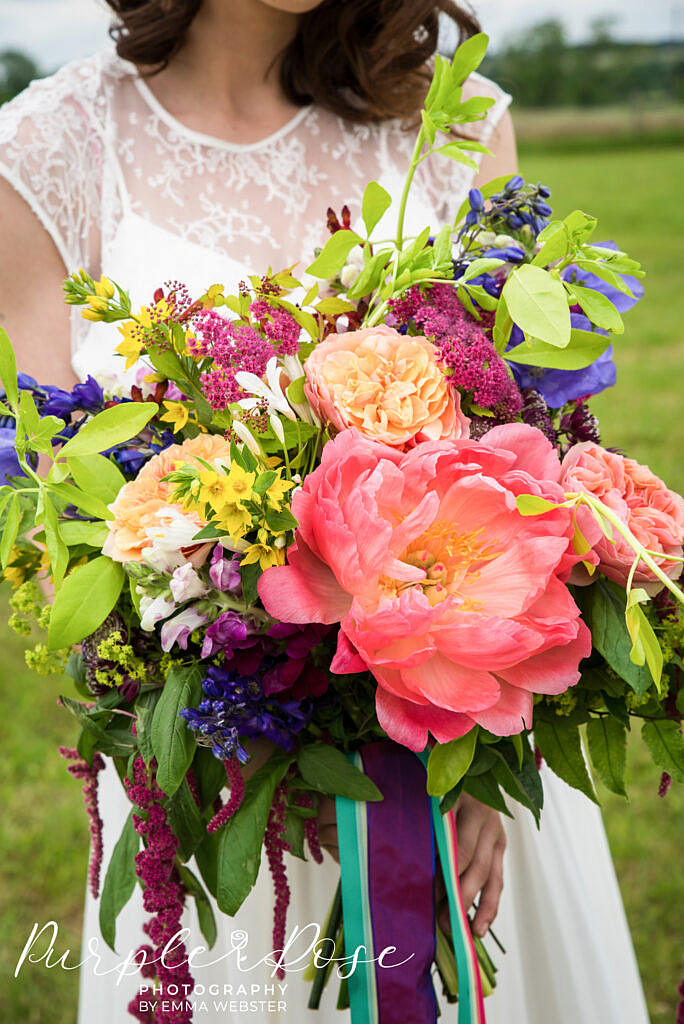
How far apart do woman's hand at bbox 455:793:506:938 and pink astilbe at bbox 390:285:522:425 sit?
560mm

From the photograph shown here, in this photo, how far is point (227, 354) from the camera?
33.4 inches

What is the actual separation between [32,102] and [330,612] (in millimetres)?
1129

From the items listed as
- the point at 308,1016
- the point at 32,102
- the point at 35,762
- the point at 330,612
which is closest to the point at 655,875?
the point at 308,1016

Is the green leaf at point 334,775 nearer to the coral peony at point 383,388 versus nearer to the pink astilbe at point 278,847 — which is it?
the pink astilbe at point 278,847

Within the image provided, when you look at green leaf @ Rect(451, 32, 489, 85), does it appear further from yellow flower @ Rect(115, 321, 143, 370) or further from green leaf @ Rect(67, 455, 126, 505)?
green leaf @ Rect(67, 455, 126, 505)

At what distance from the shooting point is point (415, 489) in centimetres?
75

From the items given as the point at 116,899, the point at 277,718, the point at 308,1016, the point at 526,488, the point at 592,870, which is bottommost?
the point at 592,870

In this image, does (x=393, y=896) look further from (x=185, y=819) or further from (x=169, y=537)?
(x=169, y=537)

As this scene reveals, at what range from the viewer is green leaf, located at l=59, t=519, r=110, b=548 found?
82 centimetres

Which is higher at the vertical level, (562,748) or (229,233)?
(229,233)

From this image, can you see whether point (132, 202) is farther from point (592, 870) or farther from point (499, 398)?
point (592, 870)

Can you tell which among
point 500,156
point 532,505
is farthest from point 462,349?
point 500,156

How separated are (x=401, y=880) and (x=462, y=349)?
0.57 m

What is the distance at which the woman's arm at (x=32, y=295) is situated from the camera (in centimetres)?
139
